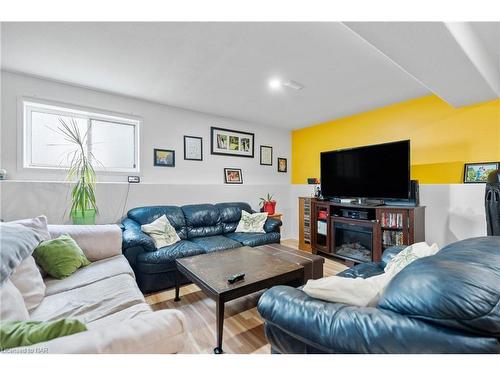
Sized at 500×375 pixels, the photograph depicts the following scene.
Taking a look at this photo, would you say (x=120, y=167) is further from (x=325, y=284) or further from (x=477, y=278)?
(x=477, y=278)

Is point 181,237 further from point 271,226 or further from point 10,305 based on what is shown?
point 10,305

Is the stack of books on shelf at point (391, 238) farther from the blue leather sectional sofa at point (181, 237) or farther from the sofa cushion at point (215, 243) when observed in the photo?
the sofa cushion at point (215, 243)

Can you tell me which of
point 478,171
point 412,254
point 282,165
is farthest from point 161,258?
point 478,171

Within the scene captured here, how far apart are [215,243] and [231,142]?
80.4 inches

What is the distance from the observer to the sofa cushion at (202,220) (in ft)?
10.4

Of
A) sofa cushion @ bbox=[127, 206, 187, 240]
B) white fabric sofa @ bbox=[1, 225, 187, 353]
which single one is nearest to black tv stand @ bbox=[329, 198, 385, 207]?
sofa cushion @ bbox=[127, 206, 187, 240]

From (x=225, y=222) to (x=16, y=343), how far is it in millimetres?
2767

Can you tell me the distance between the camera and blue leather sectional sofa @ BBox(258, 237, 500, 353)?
0.62 metres

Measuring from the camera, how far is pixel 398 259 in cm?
155

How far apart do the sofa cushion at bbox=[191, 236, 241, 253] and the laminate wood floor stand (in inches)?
17.9

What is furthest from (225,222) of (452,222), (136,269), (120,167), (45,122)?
(452,222)

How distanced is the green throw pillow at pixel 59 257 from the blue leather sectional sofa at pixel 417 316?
5.37 ft

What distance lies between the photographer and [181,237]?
2.99 meters

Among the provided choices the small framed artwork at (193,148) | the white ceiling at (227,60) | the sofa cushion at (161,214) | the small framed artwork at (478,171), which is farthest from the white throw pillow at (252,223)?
the small framed artwork at (478,171)
